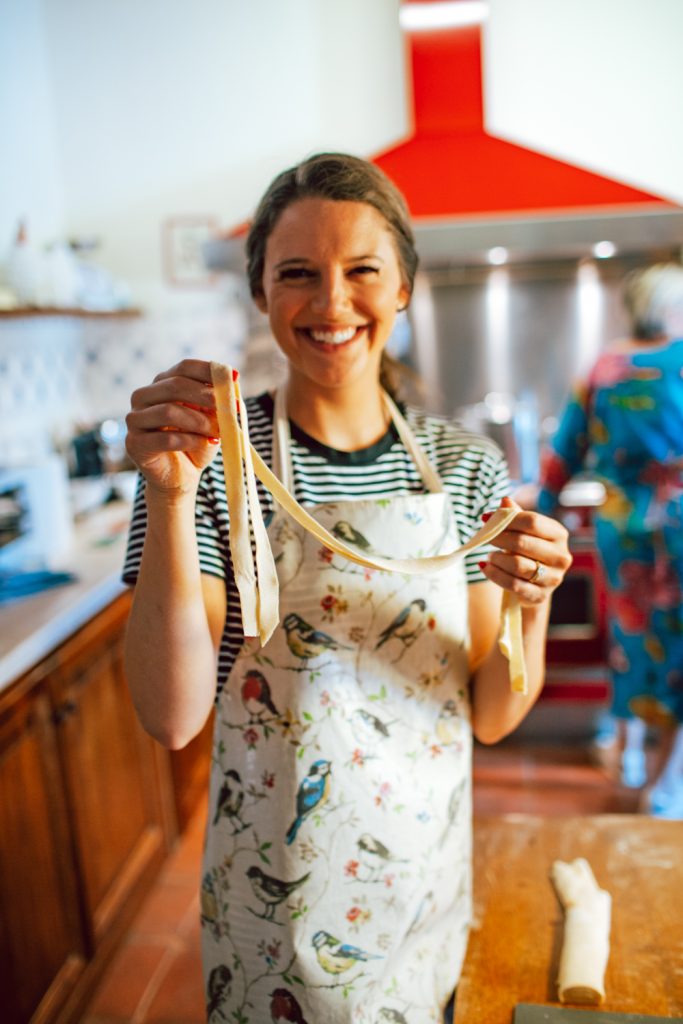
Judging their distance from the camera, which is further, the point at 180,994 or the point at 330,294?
the point at 180,994

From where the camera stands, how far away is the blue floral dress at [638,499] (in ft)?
7.25

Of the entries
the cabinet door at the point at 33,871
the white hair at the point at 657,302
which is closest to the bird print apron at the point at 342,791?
the cabinet door at the point at 33,871

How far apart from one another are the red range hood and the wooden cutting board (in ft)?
7.58

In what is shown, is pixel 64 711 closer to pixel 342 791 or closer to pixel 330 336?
pixel 342 791

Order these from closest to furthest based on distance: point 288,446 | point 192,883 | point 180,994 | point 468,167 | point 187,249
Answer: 1. point 288,446
2. point 180,994
3. point 192,883
4. point 468,167
5. point 187,249

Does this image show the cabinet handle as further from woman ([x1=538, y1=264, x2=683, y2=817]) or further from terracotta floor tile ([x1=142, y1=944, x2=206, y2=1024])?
woman ([x1=538, y1=264, x2=683, y2=817])

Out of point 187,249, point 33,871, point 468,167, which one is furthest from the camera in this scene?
point 187,249

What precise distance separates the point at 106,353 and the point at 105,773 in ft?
6.56

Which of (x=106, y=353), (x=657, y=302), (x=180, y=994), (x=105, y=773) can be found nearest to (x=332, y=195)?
(x=105, y=773)

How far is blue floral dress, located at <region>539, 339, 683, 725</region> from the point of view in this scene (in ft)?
7.25

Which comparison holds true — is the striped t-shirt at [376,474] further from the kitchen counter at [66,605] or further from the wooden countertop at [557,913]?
the kitchen counter at [66,605]

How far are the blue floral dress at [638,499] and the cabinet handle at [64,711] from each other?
1438 mm

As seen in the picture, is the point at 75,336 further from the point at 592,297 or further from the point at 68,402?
the point at 592,297

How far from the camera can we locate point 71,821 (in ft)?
5.64
